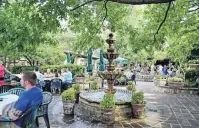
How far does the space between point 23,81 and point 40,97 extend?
1.26 ft

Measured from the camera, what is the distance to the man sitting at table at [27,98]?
4.01 metres

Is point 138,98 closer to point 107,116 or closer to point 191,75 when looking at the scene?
point 107,116

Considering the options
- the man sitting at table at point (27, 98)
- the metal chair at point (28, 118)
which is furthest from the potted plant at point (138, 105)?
the man sitting at table at point (27, 98)

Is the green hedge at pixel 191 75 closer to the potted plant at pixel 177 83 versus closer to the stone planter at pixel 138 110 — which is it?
the potted plant at pixel 177 83

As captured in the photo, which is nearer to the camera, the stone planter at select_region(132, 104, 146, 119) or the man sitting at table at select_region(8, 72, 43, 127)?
the man sitting at table at select_region(8, 72, 43, 127)

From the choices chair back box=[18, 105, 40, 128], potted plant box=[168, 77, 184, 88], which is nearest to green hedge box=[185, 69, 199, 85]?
potted plant box=[168, 77, 184, 88]

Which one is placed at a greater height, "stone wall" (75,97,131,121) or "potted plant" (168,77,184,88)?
"potted plant" (168,77,184,88)

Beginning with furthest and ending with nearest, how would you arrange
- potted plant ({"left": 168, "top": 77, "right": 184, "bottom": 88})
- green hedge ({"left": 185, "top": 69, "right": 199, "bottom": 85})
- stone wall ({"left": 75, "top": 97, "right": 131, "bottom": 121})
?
green hedge ({"left": 185, "top": 69, "right": 199, "bottom": 85}) → potted plant ({"left": 168, "top": 77, "right": 184, "bottom": 88}) → stone wall ({"left": 75, "top": 97, "right": 131, "bottom": 121})

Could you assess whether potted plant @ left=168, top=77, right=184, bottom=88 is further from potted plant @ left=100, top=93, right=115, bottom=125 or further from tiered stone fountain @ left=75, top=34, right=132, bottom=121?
potted plant @ left=100, top=93, right=115, bottom=125

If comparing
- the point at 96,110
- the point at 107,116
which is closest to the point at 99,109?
the point at 96,110

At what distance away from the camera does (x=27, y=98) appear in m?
4.03

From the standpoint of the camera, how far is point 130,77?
20609 millimetres

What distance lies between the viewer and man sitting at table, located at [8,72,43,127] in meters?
4.01

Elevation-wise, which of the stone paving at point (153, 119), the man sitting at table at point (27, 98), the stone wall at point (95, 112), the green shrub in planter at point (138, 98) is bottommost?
the stone paving at point (153, 119)
